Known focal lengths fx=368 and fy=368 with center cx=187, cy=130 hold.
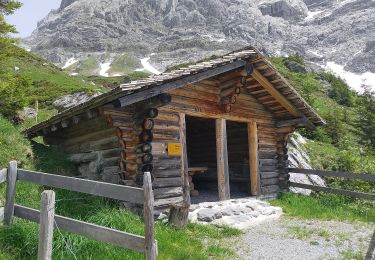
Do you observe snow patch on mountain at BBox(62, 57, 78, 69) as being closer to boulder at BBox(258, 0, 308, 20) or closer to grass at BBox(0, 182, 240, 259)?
boulder at BBox(258, 0, 308, 20)

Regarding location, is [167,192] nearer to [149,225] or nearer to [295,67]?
[149,225]

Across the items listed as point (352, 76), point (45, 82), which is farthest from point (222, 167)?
point (352, 76)

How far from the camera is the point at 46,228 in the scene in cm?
409

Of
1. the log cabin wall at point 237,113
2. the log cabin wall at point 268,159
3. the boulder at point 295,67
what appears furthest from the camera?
the boulder at point 295,67

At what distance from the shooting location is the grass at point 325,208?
10.4 meters

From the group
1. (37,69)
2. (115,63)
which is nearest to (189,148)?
(37,69)

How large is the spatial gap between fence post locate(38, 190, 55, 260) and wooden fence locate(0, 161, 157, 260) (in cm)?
11

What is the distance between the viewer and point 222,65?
9.93 metres

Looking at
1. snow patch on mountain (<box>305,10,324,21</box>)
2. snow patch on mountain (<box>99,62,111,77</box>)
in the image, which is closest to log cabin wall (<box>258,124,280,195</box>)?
snow patch on mountain (<box>99,62,111,77</box>)

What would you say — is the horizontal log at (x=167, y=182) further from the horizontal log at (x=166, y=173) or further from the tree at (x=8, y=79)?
the tree at (x=8, y=79)

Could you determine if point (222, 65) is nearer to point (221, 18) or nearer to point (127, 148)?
Result: point (127, 148)

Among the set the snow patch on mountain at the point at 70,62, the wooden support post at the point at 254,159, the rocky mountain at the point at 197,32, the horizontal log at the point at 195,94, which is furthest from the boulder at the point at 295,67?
the snow patch on mountain at the point at 70,62

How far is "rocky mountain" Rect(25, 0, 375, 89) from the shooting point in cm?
Result: 13612

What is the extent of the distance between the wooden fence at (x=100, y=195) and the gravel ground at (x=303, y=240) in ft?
9.26
